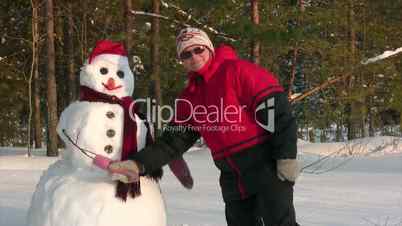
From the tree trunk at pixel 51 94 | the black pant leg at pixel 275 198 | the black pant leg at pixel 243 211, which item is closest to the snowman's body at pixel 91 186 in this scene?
the black pant leg at pixel 243 211

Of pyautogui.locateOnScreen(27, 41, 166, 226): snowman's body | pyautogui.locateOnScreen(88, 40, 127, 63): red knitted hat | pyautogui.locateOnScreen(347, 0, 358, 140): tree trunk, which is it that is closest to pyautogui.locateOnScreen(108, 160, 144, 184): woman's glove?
pyautogui.locateOnScreen(27, 41, 166, 226): snowman's body

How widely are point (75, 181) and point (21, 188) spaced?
3435 mm

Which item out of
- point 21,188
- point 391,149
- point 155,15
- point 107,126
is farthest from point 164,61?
point 107,126

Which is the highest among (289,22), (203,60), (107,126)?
(289,22)

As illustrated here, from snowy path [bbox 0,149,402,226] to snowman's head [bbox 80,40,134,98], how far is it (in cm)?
140

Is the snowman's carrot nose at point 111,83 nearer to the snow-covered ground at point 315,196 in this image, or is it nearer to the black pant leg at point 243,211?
the black pant leg at point 243,211

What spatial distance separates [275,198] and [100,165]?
1041mm

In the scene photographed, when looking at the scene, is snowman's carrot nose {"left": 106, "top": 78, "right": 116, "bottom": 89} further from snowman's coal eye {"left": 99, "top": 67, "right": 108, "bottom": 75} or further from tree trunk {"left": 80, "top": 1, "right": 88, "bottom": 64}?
tree trunk {"left": 80, "top": 1, "right": 88, "bottom": 64}

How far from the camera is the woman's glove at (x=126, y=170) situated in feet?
→ 10.1

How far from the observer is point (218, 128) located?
2.96 m

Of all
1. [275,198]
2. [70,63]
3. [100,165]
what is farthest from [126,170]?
[70,63]

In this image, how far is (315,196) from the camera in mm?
5789

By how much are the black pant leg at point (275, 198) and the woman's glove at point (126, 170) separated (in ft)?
2.37

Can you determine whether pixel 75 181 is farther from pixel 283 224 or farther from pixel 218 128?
pixel 283 224
